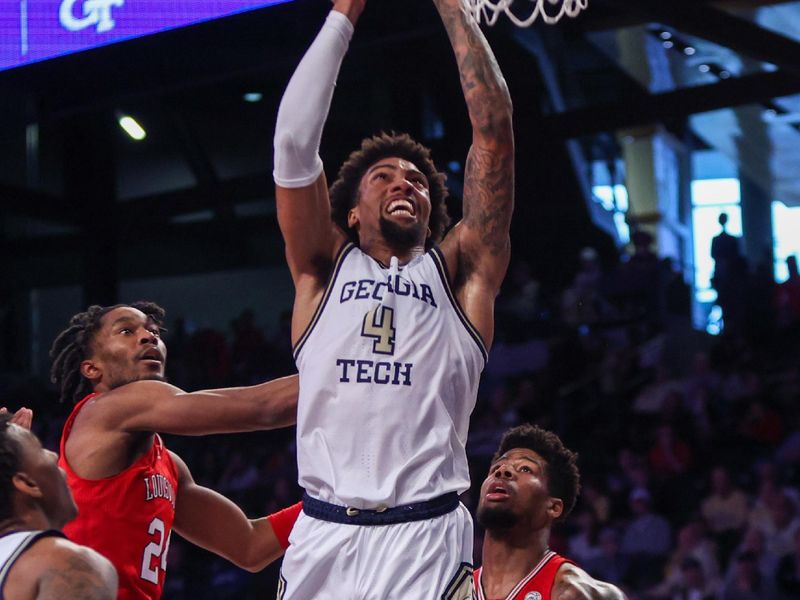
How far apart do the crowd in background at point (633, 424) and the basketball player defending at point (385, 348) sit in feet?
15.2

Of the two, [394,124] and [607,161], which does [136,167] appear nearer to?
[394,124]

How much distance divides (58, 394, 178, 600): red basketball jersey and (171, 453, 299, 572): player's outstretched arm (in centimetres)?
25

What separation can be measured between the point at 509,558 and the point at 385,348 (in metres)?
1.75

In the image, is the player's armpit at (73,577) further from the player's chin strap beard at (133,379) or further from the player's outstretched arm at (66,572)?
the player's chin strap beard at (133,379)

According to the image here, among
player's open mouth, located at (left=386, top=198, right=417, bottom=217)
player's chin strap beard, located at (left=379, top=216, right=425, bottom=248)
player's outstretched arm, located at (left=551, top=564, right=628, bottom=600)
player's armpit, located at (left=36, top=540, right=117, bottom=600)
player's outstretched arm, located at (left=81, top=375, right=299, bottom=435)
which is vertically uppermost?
player's open mouth, located at (left=386, top=198, right=417, bottom=217)

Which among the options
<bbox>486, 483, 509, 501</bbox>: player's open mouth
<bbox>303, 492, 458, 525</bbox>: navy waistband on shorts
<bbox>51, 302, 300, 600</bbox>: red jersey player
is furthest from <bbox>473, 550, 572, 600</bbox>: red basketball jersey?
<bbox>303, 492, 458, 525</bbox>: navy waistband on shorts

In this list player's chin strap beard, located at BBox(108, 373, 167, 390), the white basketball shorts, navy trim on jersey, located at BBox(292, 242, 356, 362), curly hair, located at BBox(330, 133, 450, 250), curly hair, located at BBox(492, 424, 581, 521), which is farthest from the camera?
curly hair, located at BBox(492, 424, 581, 521)

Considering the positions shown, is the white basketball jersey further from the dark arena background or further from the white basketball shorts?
the dark arena background

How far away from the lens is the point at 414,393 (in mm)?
3029

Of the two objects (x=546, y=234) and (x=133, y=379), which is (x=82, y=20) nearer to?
(x=133, y=379)

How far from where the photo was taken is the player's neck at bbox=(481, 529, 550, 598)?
4508mm

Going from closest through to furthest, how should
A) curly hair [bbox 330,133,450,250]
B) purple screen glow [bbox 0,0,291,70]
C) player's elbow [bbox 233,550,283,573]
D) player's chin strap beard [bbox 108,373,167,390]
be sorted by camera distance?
curly hair [bbox 330,133,450,250] → player's chin strap beard [bbox 108,373,167,390] → player's elbow [bbox 233,550,283,573] → purple screen glow [bbox 0,0,291,70]

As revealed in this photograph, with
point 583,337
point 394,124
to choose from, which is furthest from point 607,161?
point 583,337

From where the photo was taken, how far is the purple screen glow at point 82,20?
6.47 meters
